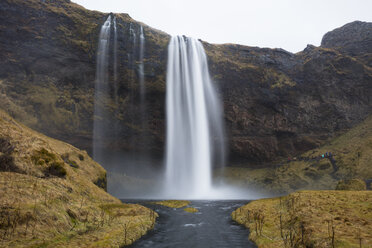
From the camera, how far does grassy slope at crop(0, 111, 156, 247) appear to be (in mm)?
8742

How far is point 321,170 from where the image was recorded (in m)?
48.4

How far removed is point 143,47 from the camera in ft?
169

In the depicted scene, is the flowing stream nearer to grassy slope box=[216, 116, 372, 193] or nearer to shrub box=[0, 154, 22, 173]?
shrub box=[0, 154, 22, 173]

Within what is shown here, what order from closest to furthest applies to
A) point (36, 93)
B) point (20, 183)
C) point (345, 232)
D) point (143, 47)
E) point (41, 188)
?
point (345, 232)
point (20, 183)
point (41, 188)
point (36, 93)
point (143, 47)

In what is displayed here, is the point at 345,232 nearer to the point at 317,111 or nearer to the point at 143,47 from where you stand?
the point at 143,47

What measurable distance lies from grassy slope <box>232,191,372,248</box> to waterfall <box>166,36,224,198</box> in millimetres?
36233

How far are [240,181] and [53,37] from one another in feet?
174

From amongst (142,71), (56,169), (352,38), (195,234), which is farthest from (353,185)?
(352,38)

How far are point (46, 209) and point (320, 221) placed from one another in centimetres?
1252

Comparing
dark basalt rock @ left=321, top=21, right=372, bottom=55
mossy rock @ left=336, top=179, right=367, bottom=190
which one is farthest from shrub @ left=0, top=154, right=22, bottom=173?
dark basalt rock @ left=321, top=21, right=372, bottom=55

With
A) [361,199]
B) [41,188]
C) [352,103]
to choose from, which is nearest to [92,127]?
[41,188]

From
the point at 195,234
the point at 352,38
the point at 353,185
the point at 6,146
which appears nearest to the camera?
the point at 6,146

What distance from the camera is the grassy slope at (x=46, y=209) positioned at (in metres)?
8.74

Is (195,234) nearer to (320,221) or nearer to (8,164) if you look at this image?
(320,221)
